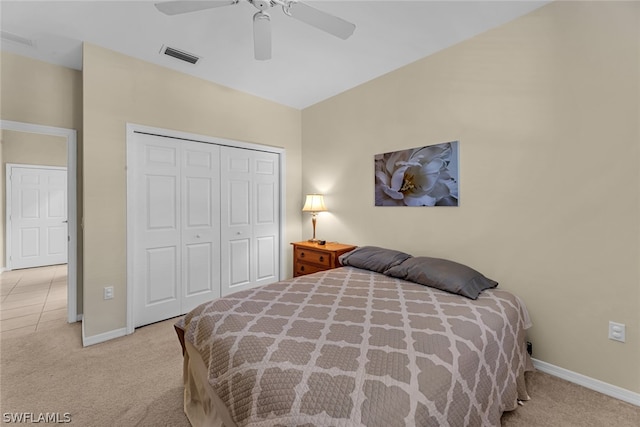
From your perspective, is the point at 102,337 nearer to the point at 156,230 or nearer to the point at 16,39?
the point at 156,230

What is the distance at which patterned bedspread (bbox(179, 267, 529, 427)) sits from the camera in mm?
952

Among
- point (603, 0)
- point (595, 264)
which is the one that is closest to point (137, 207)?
point (595, 264)

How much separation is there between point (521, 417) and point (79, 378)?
9.67 ft

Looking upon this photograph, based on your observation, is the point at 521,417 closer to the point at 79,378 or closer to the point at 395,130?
the point at 395,130

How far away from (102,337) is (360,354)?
2602 millimetres

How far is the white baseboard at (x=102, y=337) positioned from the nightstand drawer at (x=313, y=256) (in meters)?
1.95

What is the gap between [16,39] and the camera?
231cm

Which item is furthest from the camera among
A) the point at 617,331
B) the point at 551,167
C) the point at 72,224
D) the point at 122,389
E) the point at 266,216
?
the point at 266,216

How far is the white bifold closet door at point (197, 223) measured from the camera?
280cm

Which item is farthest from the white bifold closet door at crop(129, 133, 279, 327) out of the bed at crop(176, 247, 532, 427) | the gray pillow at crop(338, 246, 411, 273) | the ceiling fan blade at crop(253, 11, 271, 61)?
the ceiling fan blade at crop(253, 11, 271, 61)

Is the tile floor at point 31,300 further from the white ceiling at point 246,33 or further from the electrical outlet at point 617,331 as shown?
the electrical outlet at point 617,331

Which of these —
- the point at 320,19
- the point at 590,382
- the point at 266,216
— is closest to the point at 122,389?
the point at 266,216

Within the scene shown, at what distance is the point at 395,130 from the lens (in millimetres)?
2893

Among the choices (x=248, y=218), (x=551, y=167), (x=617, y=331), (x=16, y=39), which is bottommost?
(x=617, y=331)
